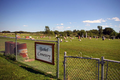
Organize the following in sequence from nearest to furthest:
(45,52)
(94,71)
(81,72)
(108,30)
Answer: (45,52) → (81,72) → (94,71) → (108,30)

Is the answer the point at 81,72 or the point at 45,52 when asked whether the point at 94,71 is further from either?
the point at 45,52

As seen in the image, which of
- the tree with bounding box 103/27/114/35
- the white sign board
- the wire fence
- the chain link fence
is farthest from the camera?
the tree with bounding box 103/27/114/35

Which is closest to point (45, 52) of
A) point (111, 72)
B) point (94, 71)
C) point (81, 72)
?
point (81, 72)

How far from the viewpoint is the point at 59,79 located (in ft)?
12.5

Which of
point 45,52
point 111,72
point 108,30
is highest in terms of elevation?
point 108,30

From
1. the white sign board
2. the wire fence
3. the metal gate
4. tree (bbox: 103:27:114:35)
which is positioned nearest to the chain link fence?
the metal gate

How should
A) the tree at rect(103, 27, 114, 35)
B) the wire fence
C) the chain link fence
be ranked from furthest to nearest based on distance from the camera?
the tree at rect(103, 27, 114, 35) → the chain link fence → the wire fence

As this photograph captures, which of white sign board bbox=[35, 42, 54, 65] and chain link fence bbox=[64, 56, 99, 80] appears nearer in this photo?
chain link fence bbox=[64, 56, 99, 80]

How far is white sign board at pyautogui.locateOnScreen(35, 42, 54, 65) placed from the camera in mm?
3949

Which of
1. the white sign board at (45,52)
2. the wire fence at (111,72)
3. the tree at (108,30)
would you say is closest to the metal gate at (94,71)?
the wire fence at (111,72)

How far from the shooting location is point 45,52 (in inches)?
164

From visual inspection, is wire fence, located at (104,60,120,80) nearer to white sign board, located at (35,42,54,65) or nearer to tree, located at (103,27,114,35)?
white sign board, located at (35,42,54,65)

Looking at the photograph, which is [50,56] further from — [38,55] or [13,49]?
[13,49]

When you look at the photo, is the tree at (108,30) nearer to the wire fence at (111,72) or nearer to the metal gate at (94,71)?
the wire fence at (111,72)
